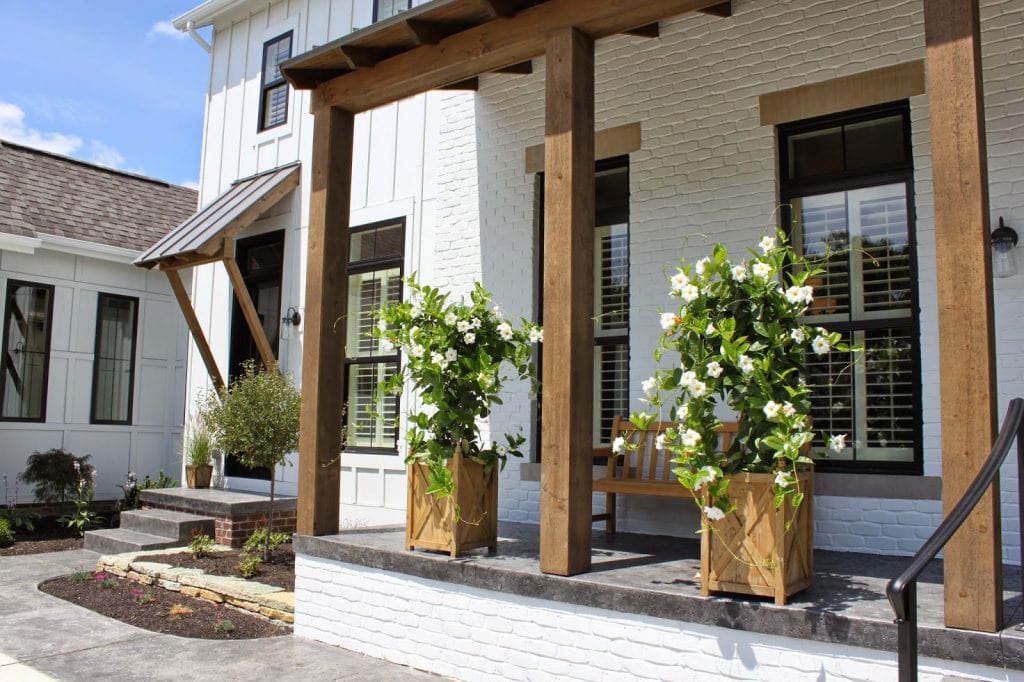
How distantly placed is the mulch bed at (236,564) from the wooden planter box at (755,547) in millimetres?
3886

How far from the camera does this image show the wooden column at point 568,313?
4250mm

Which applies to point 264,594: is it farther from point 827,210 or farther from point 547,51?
point 827,210

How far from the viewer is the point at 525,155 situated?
691cm

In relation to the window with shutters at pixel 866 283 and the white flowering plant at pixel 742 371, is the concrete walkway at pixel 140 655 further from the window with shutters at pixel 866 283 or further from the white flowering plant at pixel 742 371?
the window with shutters at pixel 866 283

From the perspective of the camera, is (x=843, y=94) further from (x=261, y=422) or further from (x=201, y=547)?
(x=201, y=547)

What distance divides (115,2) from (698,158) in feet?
54.8

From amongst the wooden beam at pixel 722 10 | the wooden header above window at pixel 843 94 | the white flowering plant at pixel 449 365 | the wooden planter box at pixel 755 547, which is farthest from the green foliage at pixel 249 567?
the wooden beam at pixel 722 10

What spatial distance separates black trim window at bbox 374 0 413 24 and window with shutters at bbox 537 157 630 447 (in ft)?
11.1

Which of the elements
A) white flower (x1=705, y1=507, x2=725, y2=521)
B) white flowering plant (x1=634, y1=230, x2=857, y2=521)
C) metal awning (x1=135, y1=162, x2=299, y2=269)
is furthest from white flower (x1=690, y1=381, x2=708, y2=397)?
metal awning (x1=135, y1=162, x2=299, y2=269)

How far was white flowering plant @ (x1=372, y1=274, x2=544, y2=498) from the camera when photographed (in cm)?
483

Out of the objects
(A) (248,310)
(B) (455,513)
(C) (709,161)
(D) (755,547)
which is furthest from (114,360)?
(D) (755,547)

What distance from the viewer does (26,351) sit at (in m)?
10.8

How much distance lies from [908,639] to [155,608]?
5.67 meters

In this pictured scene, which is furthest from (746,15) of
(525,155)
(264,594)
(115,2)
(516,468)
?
(115,2)
